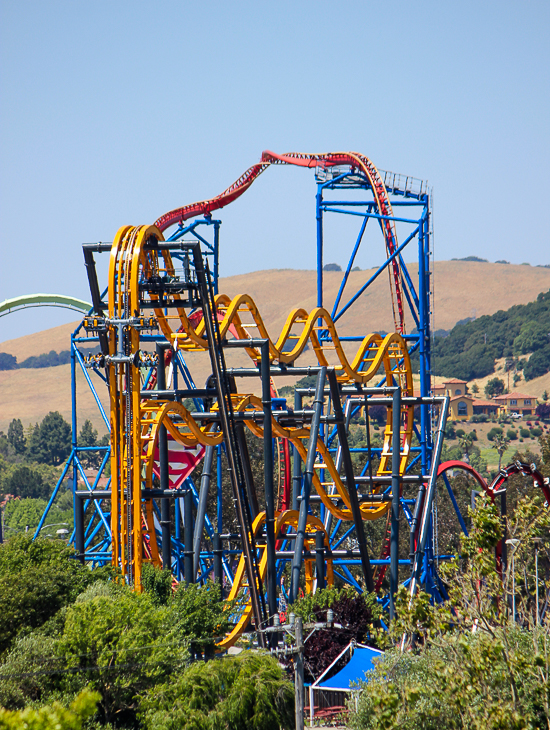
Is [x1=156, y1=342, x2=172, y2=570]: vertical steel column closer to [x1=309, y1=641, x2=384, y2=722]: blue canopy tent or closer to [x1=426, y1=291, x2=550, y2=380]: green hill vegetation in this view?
[x1=309, y1=641, x2=384, y2=722]: blue canopy tent

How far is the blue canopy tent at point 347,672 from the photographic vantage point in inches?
832

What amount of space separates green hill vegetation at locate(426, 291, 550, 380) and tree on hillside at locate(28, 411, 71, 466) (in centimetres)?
4885

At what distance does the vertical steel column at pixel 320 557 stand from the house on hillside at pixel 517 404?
98.5m

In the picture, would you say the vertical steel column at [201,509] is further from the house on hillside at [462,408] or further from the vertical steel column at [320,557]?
the house on hillside at [462,408]

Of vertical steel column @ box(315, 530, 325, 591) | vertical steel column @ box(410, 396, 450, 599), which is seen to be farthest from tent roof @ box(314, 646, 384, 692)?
vertical steel column @ box(410, 396, 450, 599)

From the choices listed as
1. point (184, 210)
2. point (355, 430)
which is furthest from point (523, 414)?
point (184, 210)

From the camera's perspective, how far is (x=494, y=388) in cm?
13275

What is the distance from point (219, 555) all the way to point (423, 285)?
999 centimetres

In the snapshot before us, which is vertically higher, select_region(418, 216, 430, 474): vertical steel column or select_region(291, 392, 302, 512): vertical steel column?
select_region(418, 216, 430, 474): vertical steel column

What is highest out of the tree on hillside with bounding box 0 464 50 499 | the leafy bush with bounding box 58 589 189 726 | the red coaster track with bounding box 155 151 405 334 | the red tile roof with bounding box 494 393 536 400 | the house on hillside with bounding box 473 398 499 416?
the red coaster track with bounding box 155 151 405 334

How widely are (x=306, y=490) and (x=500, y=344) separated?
125501mm

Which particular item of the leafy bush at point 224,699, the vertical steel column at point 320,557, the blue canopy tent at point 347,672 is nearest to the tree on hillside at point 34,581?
the leafy bush at point 224,699

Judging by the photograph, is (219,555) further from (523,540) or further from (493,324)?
(493,324)

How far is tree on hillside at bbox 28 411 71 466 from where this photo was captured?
368 ft
